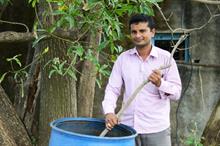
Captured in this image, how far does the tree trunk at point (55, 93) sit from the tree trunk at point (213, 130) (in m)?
2.25

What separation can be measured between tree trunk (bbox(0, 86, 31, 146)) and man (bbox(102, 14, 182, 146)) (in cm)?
A: 118

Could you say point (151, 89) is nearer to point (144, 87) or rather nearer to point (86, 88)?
point (144, 87)

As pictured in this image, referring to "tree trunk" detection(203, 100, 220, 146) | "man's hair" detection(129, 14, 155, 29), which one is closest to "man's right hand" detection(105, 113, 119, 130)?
"man's hair" detection(129, 14, 155, 29)

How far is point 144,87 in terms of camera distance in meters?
2.87

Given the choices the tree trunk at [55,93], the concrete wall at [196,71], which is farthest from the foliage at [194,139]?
the tree trunk at [55,93]

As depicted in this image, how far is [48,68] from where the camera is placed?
3619mm

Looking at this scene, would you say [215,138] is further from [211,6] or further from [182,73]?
[211,6]

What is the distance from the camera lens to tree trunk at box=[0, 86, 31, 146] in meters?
3.70

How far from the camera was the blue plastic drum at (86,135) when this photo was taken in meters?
2.45

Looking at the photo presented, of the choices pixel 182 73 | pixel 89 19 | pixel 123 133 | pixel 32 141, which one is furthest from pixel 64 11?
pixel 182 73

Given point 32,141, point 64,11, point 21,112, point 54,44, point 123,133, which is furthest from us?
point 21,112

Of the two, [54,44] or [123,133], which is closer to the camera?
[123,133]

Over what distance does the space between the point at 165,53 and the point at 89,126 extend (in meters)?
0.69

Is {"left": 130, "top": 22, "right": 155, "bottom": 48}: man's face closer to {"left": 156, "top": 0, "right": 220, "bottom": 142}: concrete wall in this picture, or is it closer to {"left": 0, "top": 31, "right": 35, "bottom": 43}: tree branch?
{"left": 0, "top": 31, "right": 35, "bottom": 43}: tree branch
